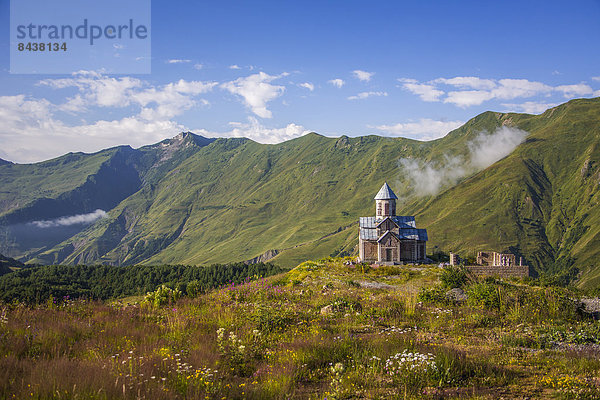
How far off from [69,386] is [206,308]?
26.1ft

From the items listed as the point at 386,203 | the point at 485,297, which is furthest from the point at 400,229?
the point at 485,297

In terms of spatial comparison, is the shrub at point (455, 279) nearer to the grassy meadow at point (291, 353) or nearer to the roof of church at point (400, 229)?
the grassy meadow at point (291, 353)

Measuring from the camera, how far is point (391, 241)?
208ft

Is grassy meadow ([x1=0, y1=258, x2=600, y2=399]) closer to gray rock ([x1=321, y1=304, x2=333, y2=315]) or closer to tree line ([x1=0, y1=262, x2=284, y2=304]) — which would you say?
gray rock ([x1=321, y1=304, x2=333, y2=315])

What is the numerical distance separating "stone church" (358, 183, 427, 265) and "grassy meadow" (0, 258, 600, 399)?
48.9m

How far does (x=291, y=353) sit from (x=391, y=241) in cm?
5716

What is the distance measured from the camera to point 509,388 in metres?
7.70

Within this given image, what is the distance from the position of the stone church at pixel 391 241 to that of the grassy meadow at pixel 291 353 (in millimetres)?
48853

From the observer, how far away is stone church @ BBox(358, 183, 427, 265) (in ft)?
208

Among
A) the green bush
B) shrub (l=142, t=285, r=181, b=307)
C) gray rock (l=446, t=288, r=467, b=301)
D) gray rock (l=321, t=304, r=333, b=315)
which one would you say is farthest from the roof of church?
shrub (l=142, t=285, r=181, b=307)

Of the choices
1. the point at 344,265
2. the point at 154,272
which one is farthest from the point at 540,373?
the point at 154,272

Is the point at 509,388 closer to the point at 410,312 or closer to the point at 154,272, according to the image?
the point at 410,312

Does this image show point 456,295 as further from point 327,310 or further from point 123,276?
point 123,276

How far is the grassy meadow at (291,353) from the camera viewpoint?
653 cm
